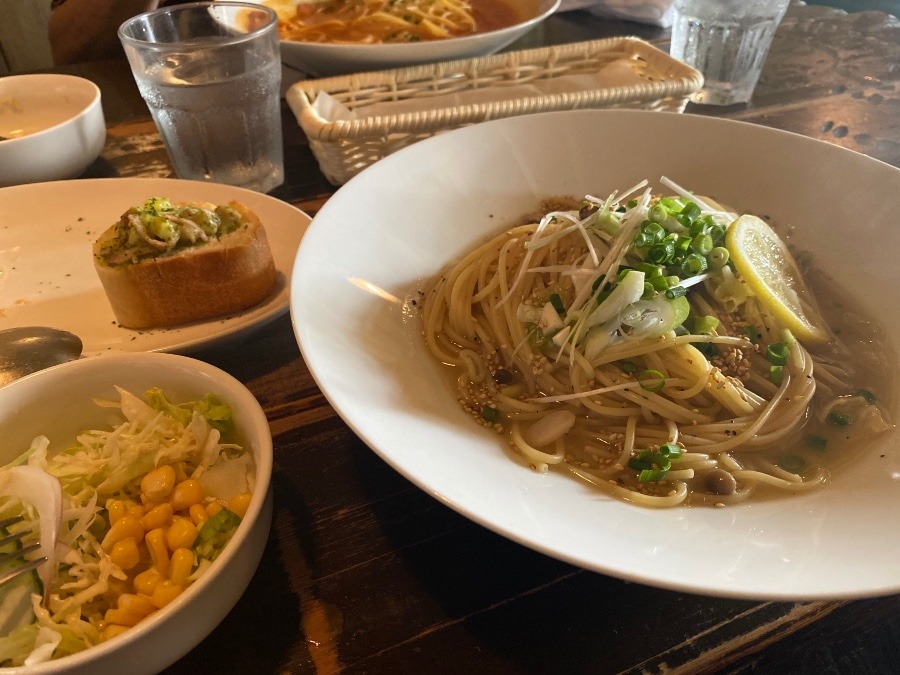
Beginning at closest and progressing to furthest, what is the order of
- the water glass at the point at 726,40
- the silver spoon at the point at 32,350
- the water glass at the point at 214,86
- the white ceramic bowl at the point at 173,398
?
1. the white ceramic bowl at the point at 173,398
2. the silver spoon at the point at 32,350
3. the water glass at the point at 214,86
4. the water glass at the point at 726,40

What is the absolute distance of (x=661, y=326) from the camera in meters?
1.53

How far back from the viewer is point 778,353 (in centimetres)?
160

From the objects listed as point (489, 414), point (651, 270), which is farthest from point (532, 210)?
point (489, 414)

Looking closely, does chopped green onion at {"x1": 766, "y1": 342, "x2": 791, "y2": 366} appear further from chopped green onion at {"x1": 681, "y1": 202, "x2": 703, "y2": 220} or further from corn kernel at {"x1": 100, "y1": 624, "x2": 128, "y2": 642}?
corn kernel at {"x1": 100, "y1": 624, "x2": 128, "y2": 642}

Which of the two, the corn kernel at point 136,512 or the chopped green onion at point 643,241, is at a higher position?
the chopped green onion at point 643,241

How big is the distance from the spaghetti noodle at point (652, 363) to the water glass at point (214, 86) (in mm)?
1103

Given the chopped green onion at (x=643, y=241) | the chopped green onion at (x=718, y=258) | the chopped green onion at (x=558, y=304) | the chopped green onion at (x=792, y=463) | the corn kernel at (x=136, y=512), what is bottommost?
the chopped green onion at (x=792, y=463)

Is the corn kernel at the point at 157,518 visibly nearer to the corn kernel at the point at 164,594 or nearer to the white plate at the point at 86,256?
the corn kernel at the point at 164,594

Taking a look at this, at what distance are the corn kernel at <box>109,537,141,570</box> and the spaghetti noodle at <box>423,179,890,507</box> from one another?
29.7 inches

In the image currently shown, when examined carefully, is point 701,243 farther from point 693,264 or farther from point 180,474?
point 180,474

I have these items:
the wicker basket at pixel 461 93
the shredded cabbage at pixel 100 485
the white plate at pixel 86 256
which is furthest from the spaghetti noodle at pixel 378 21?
the shredded cabbage at pixel 100 485

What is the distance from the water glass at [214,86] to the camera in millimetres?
2135

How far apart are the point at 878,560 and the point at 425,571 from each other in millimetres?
753

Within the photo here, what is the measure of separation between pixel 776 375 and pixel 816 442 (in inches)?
7.8
